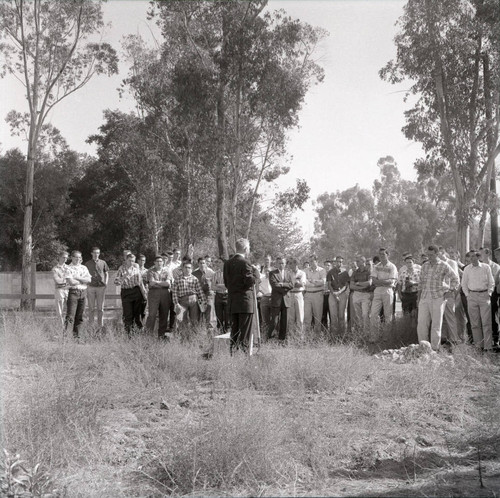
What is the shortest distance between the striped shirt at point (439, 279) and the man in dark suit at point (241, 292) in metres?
3.38

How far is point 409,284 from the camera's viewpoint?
12969mm

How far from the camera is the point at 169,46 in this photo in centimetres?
2358

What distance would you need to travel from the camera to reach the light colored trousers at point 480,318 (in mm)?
10711

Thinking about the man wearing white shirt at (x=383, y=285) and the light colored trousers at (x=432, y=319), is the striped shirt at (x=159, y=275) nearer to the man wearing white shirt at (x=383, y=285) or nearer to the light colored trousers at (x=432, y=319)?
the man wearing white shirt at (x=383, y=285)

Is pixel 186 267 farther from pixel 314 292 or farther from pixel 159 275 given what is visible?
pixel 314 292

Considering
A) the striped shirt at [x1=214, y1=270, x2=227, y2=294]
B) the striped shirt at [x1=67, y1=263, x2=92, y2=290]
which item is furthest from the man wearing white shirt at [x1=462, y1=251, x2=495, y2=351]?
the striped shirt at [x1=67, y1=263, x2=92, y2=290]

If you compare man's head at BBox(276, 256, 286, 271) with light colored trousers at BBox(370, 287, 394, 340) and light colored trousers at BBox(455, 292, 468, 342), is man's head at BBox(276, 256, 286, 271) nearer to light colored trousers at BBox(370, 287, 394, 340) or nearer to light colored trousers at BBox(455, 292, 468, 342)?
light colored trousers at BBox(370, 287, 394, 340)

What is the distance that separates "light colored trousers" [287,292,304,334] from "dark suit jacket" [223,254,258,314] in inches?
174

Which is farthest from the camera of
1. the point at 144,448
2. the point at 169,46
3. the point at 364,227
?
the point at 364,227

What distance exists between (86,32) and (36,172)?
9.73 meters

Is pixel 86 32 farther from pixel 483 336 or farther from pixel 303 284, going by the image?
pixel 483 336

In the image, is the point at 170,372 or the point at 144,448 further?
the point at 170,372

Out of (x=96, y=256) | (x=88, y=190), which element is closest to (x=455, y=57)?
(x=96, y=256)

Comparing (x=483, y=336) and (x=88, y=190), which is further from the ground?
(x=88, y=190)
